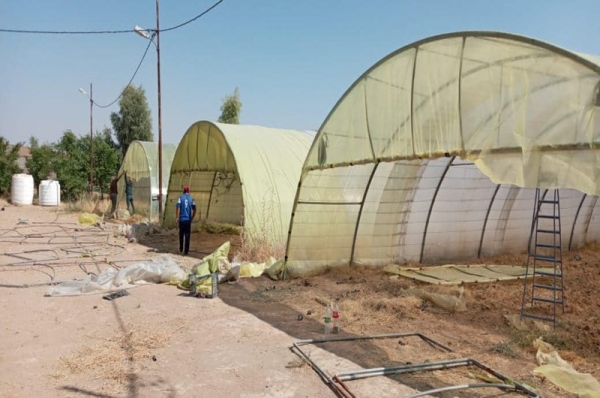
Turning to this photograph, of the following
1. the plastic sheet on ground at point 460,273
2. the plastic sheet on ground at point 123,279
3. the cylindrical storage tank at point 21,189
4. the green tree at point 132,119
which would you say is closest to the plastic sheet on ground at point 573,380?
the plastic sheet on ground at point 460,273

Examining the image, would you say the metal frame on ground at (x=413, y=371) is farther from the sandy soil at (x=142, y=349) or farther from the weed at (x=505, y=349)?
the weed at (x=505, y=349)

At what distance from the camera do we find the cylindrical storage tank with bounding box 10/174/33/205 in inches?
1131

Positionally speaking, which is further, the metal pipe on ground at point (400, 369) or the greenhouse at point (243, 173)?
the greenhouse at point (243, 173)

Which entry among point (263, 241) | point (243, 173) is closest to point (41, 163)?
point (243, 173)

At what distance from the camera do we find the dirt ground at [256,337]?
427cm

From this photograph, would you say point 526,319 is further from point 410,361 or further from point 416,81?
point 416,81

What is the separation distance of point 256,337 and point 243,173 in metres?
7.32

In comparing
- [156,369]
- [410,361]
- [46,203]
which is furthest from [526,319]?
[46,203]

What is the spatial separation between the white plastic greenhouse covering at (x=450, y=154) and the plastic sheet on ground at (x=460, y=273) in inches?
32.5

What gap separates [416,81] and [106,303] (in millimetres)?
5917

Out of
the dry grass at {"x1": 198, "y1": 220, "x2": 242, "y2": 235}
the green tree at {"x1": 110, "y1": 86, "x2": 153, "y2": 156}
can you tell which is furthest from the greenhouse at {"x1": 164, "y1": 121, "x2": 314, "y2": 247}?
the green tree at {"x1": 110, "y1": 86, "x2": 153, "y2": 156}

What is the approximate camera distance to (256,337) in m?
5.59

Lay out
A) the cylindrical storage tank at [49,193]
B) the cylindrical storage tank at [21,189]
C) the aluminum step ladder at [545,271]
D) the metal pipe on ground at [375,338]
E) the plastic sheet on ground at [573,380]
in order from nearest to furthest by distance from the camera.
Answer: the plastic sheet on ground at [573,380] → the metal pipe on ground at [375,338] → the aluminum step ladder at [545,271] → the cylindrical storage tank at [49,193] → the cylindrical storage tank at [21,189]

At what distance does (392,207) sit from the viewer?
9.80 m
